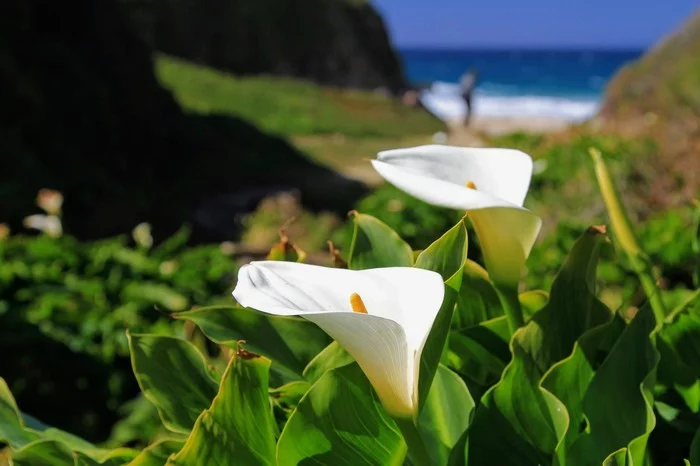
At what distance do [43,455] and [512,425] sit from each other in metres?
0.55

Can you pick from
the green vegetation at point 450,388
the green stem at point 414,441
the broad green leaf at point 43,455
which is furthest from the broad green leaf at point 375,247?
the broad green leaf at point 43,455

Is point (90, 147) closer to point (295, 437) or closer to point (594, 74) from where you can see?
point (295, 437)

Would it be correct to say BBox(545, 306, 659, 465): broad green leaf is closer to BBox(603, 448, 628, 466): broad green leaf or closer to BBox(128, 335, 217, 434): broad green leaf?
BBox(603, 448, 628, 466): broad green leaf

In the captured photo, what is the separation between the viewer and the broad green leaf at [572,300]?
1.05m

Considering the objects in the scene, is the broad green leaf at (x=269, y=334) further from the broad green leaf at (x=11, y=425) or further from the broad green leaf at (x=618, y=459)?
the broad green leaf at (x=618, y=459)

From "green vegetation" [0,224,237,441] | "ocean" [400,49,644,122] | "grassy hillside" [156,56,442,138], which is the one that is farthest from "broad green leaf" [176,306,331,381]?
"ocean" [400,49,644,122]

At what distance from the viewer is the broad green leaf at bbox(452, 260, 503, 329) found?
1.12 m

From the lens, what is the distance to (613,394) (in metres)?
0.96

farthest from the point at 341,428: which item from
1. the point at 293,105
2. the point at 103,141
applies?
the point at 293,105

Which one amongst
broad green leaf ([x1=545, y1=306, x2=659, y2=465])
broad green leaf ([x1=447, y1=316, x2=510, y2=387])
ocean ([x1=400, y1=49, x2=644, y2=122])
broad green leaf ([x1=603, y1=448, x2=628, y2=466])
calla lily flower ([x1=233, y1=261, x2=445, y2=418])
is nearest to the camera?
calla lily flower ([x1=233, y1=261, x2=445, y2=418])

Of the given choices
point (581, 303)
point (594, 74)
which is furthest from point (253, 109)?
point (594, 74)

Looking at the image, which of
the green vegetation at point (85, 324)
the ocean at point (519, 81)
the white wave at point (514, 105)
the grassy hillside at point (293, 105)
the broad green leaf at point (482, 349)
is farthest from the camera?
the ocean at point (519, 81)

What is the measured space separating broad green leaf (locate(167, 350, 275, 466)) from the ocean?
31.6 meters

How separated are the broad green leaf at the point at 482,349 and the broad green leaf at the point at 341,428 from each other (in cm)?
21
